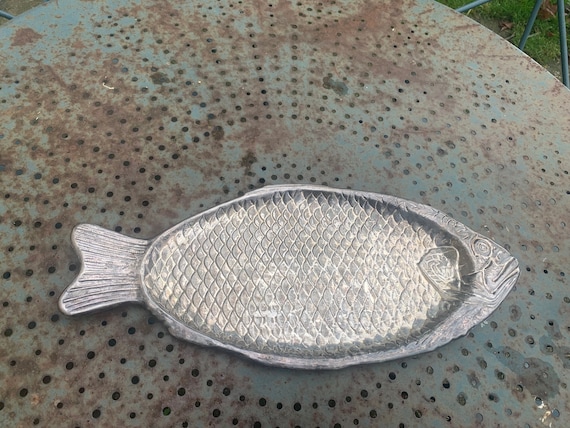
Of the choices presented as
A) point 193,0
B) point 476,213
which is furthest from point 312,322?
point 193,0

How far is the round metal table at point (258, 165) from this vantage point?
0.77m

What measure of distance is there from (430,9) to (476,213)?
23.9 inches

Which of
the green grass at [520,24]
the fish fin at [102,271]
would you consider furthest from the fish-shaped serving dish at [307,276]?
the green grass at [520,24]

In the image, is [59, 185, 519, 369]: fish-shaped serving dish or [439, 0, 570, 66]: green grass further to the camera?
[439, 0, 570, 66]: green grass

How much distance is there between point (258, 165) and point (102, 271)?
37 centimetres

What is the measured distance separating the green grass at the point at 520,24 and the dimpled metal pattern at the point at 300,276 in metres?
1.69

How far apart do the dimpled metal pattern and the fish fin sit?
0.03 m


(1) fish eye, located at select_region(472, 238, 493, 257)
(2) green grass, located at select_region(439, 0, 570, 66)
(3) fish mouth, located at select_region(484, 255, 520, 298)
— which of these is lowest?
(2) green grass, located at select_region(439, 0, 570, 66)

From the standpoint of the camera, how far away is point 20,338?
30.2 inches

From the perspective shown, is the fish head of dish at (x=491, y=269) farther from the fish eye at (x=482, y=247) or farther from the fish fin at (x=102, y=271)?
the fish fin at (x=102, y=271)

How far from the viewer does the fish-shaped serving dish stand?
78 cm

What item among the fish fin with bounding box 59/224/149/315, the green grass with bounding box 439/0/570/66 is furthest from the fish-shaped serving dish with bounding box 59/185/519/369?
the green grass with bounding box 439/0/570/66

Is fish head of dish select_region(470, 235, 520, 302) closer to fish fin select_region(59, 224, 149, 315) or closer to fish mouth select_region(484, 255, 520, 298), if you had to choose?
fish mouth select_region(484, 255, 520, 298)

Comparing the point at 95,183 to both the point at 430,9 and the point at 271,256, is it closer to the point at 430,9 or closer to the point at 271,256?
the point at 271,256
